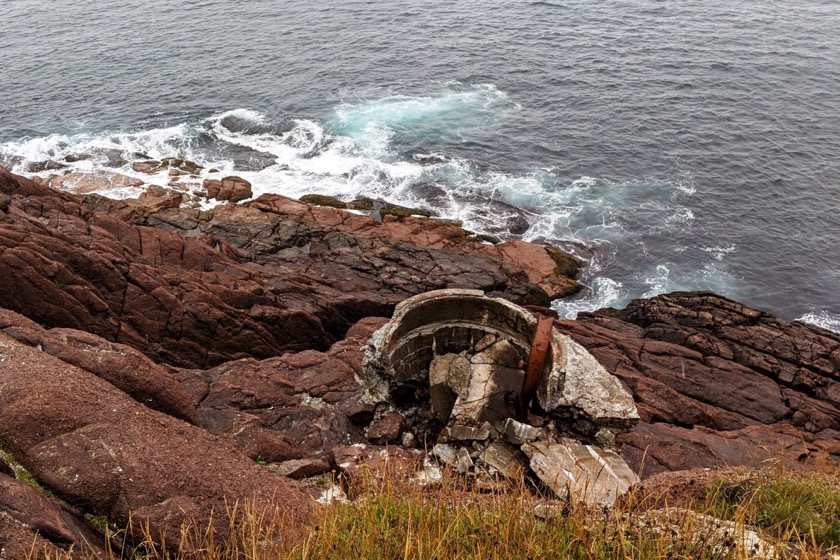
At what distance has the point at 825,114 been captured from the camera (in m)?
45.4

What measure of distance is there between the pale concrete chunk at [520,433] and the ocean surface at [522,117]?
17.6m

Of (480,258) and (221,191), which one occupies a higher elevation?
(221,191)

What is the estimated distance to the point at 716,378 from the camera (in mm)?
23250

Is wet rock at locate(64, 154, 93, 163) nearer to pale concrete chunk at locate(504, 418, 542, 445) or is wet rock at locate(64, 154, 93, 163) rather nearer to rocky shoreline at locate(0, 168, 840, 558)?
rocky shoreline at locate(0, 168, 840, 558)

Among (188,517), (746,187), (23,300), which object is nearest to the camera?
(188,517)

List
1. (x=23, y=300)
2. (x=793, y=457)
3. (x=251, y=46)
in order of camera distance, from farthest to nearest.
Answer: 1. (x=251, y=46)
2. (x=793, y=457)
3. (x=23, y=300)

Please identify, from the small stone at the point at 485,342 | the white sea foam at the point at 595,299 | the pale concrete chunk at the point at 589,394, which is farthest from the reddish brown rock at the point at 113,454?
the white sea foam at the point at 595,299

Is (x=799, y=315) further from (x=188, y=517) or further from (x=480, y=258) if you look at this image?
(x=188, y=517)

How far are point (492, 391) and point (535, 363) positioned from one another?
5.72 ft

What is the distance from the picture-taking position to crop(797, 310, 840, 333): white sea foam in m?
28.8

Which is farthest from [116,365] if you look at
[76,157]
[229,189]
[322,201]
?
[76,157]

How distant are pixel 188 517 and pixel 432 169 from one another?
35.3 meters

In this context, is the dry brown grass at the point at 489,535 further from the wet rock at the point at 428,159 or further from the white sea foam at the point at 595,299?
the wet rock at the point at 428,159

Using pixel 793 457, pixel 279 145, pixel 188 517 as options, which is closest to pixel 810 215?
pixel 793 457
